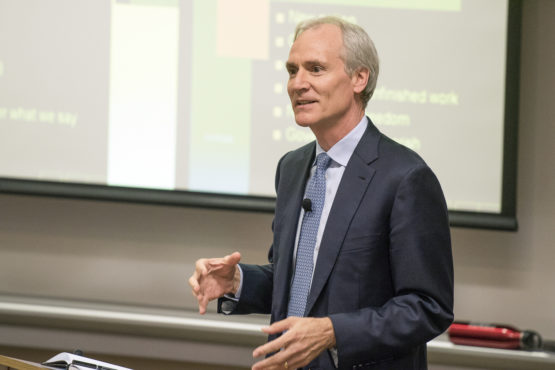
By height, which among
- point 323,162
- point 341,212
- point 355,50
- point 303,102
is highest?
point 355,50

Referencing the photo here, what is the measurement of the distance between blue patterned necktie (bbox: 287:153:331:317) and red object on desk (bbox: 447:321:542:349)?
1.52m

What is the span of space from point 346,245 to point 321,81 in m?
0.36

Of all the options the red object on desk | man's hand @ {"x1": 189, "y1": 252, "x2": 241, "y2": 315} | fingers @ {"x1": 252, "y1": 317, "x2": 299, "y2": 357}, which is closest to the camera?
fingers @ {"x1": 252, "y1": 317, "x2": 299, "y2": 357}

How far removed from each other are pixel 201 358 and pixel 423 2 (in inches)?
69.5

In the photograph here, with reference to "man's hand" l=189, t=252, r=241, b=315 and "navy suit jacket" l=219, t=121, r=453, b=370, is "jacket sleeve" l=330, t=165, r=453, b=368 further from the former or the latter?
"man's hand" l=189, t=252, r=241, b=315

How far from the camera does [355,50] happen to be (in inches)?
61.1

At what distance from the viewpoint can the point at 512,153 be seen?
2.96 m

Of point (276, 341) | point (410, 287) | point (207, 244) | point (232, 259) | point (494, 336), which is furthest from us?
point (207, 244)

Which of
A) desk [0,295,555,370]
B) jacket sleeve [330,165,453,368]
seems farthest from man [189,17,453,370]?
desk [0,295,555,370]

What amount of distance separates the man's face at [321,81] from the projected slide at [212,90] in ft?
5.00

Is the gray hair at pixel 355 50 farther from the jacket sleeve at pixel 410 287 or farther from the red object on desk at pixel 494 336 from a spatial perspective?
the red object on desk at pixel 494 336

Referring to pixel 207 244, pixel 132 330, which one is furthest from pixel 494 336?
pixel 132 330

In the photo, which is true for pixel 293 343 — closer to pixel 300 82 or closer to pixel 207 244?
pixel 300 82

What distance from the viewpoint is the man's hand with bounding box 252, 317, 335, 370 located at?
1260 mm
